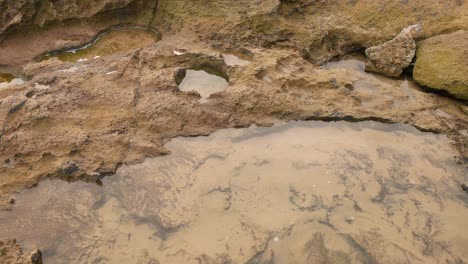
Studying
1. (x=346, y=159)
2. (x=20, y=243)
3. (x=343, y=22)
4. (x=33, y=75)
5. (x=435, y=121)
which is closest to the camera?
(x=20, y=243)

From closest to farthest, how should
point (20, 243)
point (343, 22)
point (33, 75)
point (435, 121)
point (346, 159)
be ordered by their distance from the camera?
point (20, 243) < point (346, 159) < point (435, 121) < point (33, 75) < point (343, 22)

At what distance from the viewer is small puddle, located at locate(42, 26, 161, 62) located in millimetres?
4133

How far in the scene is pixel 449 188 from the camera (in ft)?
9.80

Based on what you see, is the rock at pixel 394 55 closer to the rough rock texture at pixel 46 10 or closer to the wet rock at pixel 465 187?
the wet rock at pixel 465 187

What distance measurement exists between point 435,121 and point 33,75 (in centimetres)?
346

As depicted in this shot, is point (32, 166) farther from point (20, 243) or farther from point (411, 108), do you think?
point (411, 108)

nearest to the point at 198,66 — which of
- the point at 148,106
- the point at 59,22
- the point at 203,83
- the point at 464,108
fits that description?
the point at 203,83

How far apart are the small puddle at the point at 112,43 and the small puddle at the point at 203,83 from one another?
734 millimetres

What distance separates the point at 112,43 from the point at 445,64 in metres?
3.14

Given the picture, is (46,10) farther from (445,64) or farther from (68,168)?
(445,64)

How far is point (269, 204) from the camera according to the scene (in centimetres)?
288

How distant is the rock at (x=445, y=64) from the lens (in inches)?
139

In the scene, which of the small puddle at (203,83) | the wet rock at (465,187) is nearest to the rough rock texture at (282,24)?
the small puddle at (203,83)

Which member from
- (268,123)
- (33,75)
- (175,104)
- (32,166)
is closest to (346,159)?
(268,123)
